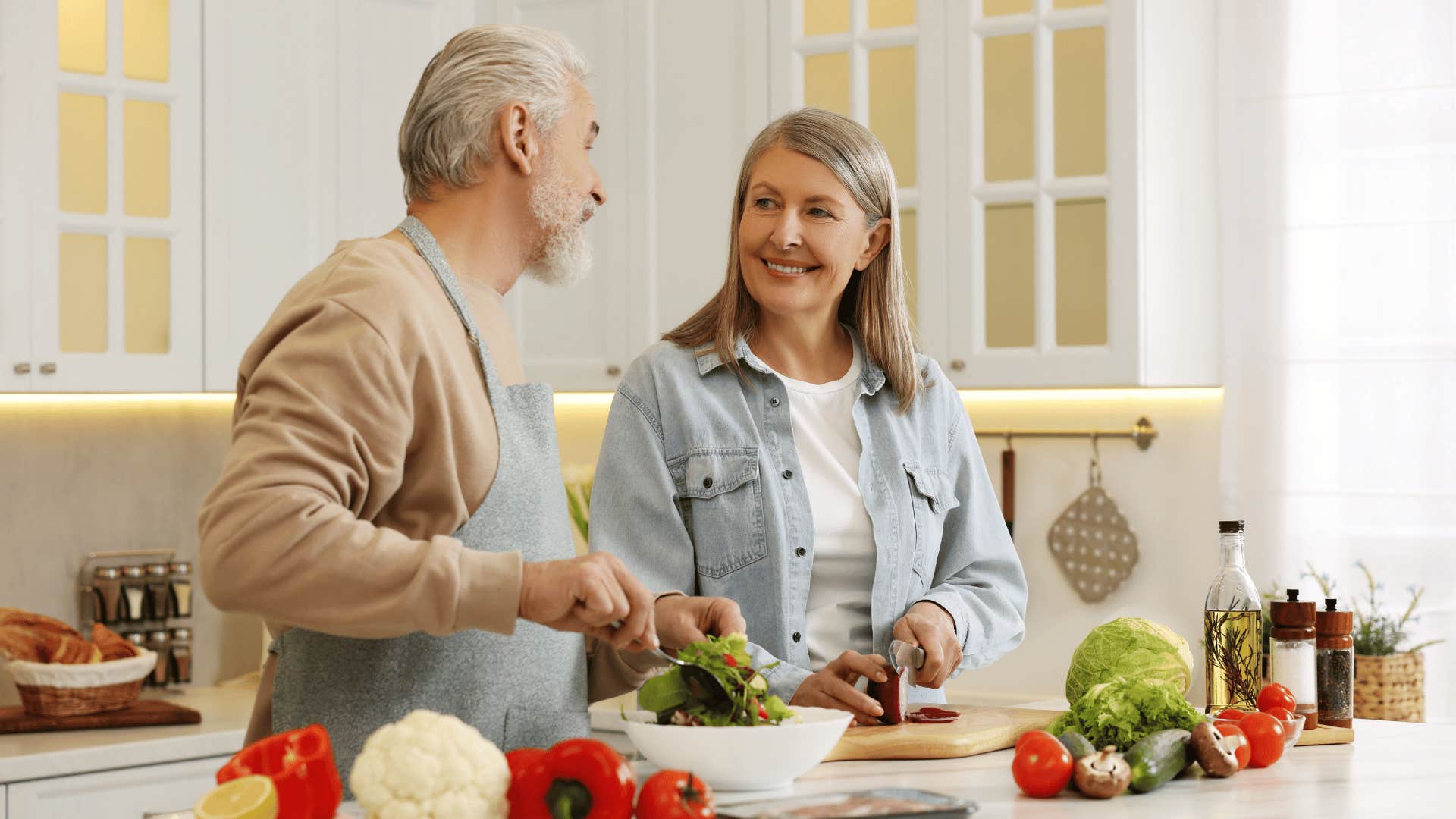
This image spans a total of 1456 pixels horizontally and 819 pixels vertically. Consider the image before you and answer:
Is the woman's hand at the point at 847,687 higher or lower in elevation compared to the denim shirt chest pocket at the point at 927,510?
lower

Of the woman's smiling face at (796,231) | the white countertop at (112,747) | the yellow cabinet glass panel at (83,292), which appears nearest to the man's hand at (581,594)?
the woman's smiling face at (796,231)

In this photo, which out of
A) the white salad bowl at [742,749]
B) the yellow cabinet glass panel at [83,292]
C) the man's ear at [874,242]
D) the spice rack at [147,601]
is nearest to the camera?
the white salad bowl at [742,749]

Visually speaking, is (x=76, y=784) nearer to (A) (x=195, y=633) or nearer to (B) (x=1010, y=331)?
(A) (x=195, y=633)

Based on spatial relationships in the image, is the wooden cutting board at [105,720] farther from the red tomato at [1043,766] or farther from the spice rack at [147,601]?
the red tomato at [1043,766]

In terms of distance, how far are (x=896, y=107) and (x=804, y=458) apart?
5.21ft

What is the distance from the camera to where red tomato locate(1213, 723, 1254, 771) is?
4.93 feet

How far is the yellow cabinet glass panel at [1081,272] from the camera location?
3.16 metres

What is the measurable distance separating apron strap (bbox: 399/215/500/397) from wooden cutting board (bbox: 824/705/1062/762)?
1.69 ft

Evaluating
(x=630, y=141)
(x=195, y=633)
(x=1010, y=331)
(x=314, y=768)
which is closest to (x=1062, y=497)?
(x=1010, y=331)

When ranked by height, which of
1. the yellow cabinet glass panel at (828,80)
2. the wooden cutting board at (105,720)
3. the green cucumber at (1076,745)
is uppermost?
the yellow cabinet glass panel at (828,80)

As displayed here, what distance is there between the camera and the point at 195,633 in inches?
143

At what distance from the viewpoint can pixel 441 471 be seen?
4.53 ft

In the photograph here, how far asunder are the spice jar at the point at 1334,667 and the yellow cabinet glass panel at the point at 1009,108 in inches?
64.6

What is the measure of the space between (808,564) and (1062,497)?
5.80 ft
